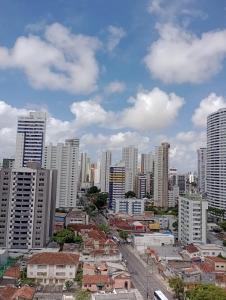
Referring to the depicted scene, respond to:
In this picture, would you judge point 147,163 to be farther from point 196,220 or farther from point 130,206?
point 196,220

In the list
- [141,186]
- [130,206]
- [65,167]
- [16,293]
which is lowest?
[16,293]

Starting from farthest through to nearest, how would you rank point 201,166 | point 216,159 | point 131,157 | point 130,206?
point 131,157
point 201,166
point 130,206
point 216,159

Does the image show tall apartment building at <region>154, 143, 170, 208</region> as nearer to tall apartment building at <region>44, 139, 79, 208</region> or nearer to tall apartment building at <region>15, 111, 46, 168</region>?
tall apartment building at <region>44, 139, 79, 208</region>

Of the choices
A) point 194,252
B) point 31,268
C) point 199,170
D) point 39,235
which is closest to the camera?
point 31,268

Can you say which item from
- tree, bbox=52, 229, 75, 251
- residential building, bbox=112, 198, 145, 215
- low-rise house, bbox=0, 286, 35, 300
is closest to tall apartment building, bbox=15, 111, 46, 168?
residential building, bbox=112, 198, 145, 215

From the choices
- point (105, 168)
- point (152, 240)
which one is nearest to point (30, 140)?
point (105, 168)

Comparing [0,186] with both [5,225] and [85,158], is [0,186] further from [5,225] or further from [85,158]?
[85,158]

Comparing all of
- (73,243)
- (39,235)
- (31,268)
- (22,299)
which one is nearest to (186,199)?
(73,243)
